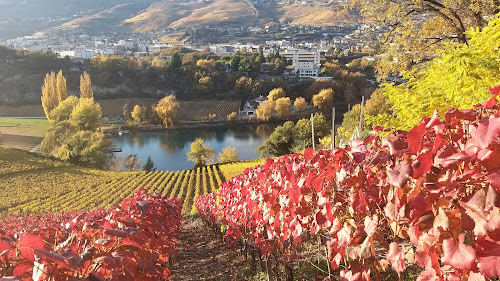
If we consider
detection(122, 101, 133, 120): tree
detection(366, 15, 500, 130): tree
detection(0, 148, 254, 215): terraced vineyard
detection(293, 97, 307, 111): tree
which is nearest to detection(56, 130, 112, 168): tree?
detection(0, 148, 254, 215): terraced vineyard

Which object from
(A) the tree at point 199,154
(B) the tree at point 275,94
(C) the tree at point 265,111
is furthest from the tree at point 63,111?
(B) the tree at point 275,94

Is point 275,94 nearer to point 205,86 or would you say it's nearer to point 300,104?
point 300,104

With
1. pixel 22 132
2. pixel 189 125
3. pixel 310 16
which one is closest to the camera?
pixel 22 132

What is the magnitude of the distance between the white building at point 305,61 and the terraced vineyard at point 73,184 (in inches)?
2030

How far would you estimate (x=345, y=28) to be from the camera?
139 m

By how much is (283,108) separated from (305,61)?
116ft

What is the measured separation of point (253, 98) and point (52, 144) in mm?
32560

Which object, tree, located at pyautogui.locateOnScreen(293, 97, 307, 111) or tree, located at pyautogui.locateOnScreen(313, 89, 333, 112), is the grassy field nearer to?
tree, located at pyautogui.locateOnScreen(293, 97, 307, 111)

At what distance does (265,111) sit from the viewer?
162 feet

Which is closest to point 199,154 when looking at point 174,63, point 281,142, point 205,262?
point 281,142

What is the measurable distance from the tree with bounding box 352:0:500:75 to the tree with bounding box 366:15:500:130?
2742 mm

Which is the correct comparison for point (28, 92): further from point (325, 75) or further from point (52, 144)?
point (325, 75)

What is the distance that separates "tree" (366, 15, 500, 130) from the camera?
→ 385cm

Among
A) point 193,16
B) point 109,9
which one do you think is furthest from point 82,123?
point 109,9
